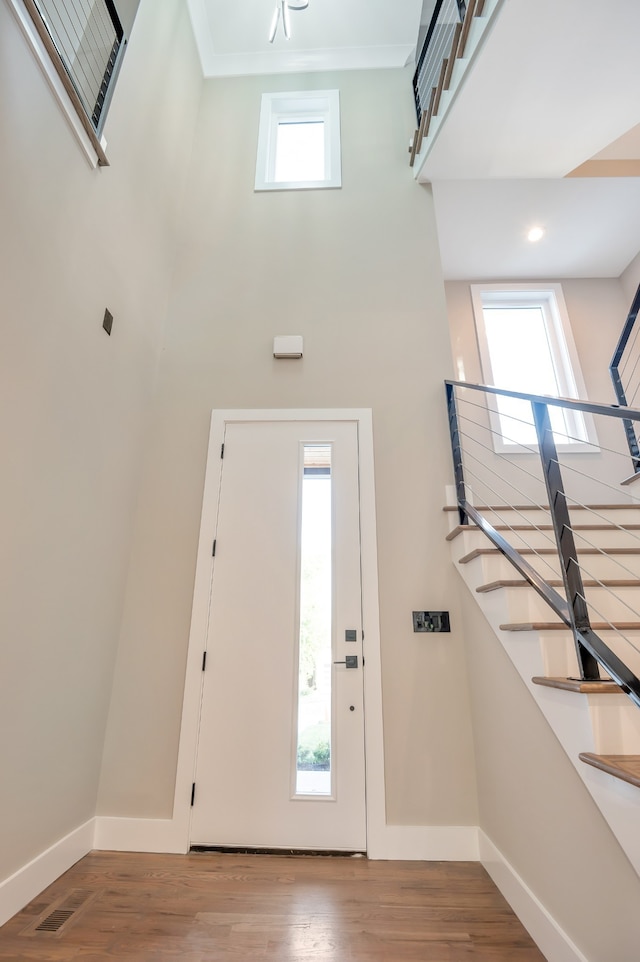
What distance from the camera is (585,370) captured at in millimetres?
4117

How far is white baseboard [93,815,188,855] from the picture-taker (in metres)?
2.20

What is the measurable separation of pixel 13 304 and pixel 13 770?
1884 mm

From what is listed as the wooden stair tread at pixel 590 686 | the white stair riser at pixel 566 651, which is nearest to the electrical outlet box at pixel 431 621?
the white stair riser at pixel 566 651

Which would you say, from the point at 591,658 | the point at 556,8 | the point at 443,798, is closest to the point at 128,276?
the point at 556,8

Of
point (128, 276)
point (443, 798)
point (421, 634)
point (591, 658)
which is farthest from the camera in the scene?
point (128, 276)

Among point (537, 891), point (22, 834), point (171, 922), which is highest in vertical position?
point (22, 834)

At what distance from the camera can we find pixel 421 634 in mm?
2484

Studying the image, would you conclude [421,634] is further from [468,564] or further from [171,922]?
[171,922]

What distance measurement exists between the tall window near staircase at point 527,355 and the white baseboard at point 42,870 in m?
3.87

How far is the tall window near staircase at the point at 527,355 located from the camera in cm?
399

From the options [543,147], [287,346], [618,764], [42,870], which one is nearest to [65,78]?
[287,346]

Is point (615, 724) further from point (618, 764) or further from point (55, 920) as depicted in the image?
point (55, 920)

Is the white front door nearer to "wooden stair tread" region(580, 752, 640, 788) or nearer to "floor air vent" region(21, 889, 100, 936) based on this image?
"floor air vent" region(21, 889, 100, 936)

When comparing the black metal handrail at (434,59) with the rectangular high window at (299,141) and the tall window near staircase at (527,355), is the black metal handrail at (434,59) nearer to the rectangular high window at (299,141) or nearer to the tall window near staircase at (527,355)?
the rectangular high window at (299,141)
